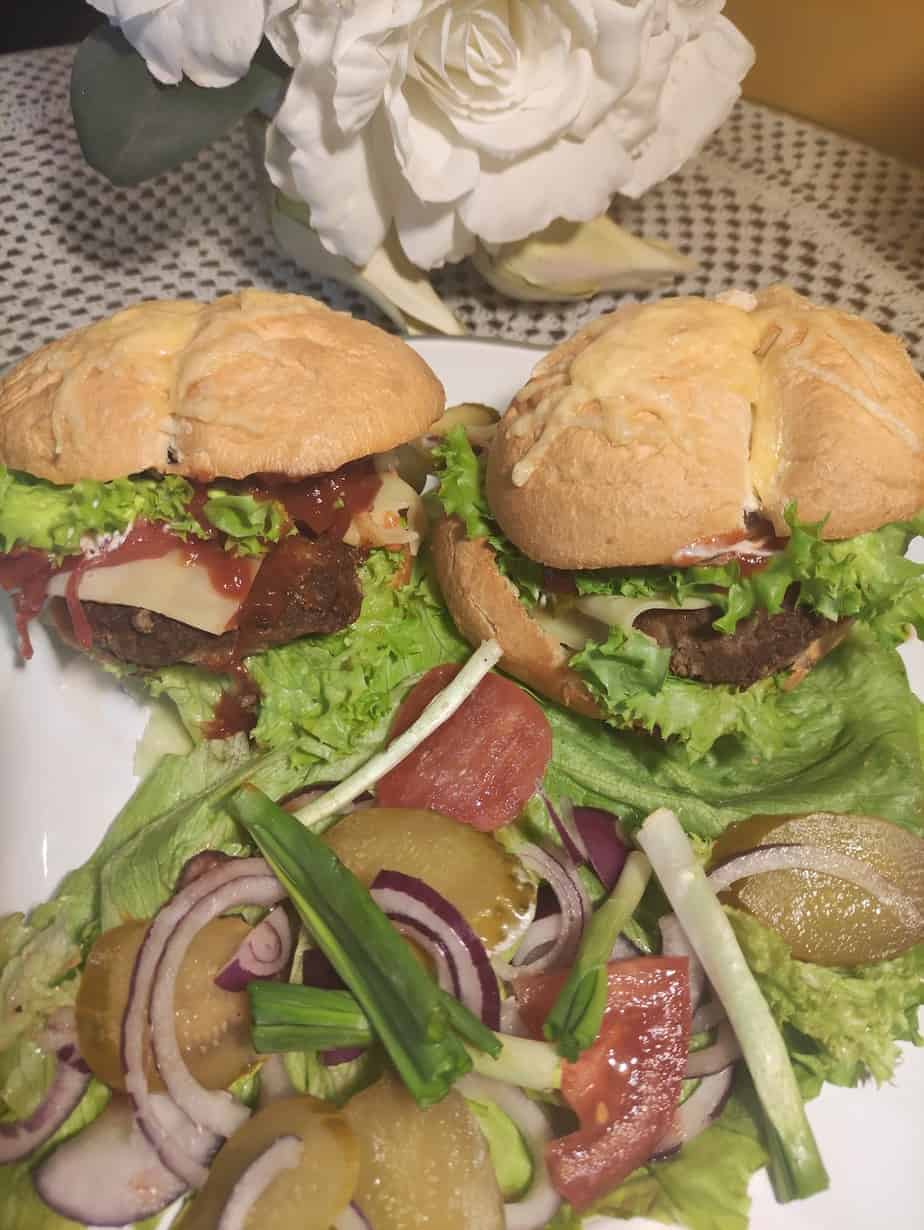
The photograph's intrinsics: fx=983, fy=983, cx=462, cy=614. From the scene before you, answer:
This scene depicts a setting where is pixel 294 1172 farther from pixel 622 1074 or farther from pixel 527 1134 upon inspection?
pixel 622 1074

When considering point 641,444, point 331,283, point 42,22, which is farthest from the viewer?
point 42,22

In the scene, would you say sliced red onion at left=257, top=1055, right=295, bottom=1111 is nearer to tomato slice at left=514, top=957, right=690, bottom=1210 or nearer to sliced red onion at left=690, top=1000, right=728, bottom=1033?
tomato slice at left=514, top=957, right=690, bottom=1210

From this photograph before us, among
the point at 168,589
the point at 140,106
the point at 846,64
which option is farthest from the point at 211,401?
the point at 846,64

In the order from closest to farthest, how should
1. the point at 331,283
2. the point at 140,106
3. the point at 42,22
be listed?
the point at 140,106
the point at 331,283
the point at 42,22

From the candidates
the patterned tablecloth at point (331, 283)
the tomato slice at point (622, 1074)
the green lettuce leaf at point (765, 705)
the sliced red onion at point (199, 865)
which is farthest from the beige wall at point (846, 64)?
the sliced red onion at point (199, 865)

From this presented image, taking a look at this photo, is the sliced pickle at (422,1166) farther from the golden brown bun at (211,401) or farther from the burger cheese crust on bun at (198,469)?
the golden brown bun at (211,401)

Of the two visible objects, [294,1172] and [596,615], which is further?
[596,615]

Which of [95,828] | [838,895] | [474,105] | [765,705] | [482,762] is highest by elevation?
[474,105]
